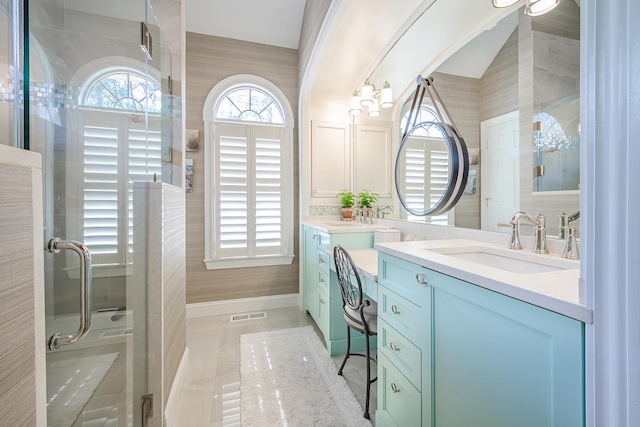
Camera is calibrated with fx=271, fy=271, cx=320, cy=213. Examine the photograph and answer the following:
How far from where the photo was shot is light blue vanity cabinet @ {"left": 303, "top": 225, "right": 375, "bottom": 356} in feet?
7.46

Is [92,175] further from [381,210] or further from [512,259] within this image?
[381,210]

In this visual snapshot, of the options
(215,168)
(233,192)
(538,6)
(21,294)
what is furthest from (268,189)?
(21,294)

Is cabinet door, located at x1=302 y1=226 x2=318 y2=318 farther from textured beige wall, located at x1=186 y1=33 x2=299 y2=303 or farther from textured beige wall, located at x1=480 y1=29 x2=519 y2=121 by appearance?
textured beige wall, located at x1=480 y1=29 x2=519 y2=121

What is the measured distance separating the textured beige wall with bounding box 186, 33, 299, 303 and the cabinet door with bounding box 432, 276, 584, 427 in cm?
252

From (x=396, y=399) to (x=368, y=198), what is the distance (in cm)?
194

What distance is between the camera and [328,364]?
212 cm

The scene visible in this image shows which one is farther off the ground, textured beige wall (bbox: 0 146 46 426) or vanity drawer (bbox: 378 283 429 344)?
textured beige wall (bbox: 0 146 46 426)

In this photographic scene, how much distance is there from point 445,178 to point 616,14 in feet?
4.74

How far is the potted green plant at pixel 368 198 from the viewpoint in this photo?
2.92 m

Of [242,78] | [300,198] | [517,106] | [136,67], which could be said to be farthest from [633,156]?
[242,78]

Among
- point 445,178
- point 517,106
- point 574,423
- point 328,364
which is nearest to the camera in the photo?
point 574,423

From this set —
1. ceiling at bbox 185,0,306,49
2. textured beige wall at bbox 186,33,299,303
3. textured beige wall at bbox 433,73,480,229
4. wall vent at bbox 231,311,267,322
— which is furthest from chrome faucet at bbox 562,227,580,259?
ceiling at bbox 185,0,306,49

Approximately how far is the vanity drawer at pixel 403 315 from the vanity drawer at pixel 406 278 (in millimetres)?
29

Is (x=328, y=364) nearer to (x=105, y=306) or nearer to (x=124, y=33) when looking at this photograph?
(x=105, y=306)
